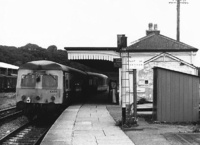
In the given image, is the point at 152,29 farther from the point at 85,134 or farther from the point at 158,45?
the point at 85,134

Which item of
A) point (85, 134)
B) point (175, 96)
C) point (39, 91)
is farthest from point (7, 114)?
point (175, 96)

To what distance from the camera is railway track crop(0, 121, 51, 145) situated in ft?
33.4

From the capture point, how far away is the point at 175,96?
10961 mm

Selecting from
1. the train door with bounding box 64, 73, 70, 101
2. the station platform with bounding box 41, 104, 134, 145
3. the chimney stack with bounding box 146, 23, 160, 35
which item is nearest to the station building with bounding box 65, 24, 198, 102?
the train door with bounding box 64, 73, 70, 101

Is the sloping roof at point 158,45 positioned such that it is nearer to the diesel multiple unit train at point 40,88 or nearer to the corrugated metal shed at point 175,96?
the diesel multiple unit train at point 40,88

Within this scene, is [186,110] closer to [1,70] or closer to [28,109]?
[28,109]

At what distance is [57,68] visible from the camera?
1479 cm

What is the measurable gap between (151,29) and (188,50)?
258 inches

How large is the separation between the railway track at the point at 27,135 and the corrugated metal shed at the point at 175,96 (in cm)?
415

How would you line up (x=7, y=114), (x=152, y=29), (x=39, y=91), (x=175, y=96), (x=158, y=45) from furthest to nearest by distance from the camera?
1. (x=152, y=29)
2. (x=158, y=45)
3. (x=7, y=114)
4. (x=39, y=91)
5. (x=175, y=96)

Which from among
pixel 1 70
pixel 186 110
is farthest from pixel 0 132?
pixel 1 70

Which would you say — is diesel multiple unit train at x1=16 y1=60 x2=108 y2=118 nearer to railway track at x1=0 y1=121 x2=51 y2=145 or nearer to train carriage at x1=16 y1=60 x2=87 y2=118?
train carriage at x1=16 y1=60 x2=87 y2=118

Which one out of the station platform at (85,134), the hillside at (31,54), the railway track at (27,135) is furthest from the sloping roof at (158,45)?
the hillside at (31,54)

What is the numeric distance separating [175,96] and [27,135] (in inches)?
212
